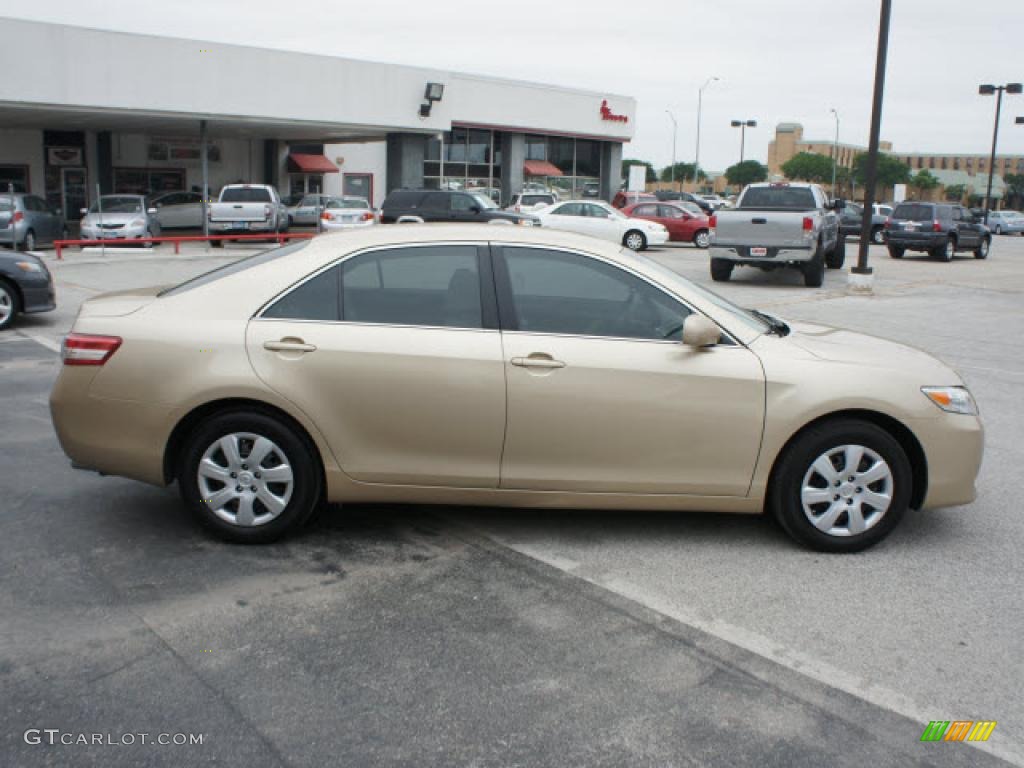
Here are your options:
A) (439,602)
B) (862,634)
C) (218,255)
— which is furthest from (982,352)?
(218,255)

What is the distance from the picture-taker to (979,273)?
2603 centimetres

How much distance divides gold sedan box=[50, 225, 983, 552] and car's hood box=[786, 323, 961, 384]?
5cm

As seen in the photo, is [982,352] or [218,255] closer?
[982,352]

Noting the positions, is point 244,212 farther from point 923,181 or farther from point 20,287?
point 923,181

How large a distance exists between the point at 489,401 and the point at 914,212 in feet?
96.0

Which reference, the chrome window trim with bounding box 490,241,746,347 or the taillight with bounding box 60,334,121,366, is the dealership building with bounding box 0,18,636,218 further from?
the chrome window trim with bounding box 490,241,746,347

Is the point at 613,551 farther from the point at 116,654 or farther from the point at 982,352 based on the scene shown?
the point at 982,352

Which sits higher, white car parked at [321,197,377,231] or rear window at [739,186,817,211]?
rear window at [739,186,817,211]

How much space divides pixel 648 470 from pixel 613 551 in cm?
45

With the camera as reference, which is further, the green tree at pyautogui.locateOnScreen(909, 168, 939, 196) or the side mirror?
the green tree at pyautogui.locateOnScreen(909, 168, 939, 196)

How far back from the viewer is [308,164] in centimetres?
4328

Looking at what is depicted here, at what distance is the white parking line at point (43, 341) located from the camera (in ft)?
35.6

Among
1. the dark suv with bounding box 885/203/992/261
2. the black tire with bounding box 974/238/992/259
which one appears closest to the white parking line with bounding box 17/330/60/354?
the dark suv with bounding box 885/203/992/261

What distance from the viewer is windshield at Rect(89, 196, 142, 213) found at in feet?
93.6
